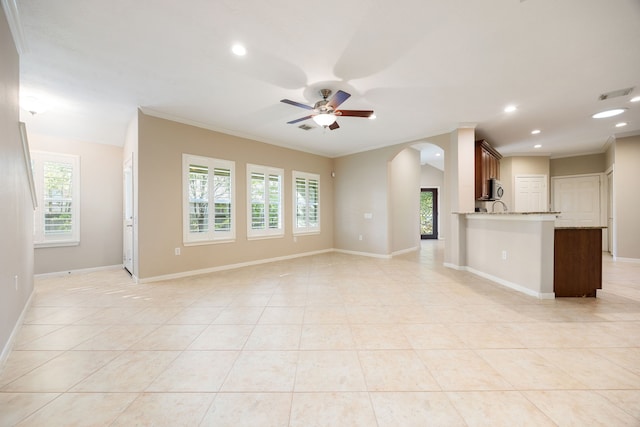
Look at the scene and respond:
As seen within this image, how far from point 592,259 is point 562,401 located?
2777mm

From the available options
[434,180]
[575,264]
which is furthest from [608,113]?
[434,180]

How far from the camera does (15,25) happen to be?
85.3 inches

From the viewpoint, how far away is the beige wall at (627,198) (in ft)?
17.7

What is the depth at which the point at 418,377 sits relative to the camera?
171cm

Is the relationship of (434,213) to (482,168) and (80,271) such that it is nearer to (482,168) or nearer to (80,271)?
(482,168)

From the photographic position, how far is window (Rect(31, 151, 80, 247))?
454 cm

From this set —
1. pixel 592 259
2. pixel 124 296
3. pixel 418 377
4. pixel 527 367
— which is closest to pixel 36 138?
pixel 124 296

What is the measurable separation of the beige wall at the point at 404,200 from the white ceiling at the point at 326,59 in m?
2.14

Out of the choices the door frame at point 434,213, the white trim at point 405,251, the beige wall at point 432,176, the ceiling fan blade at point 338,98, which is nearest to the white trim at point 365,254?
the white trim at point 405,251

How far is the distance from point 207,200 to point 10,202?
2591mm

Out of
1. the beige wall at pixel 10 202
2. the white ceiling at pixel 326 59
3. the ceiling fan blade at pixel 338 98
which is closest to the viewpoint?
the beige wall at pixel 10 202

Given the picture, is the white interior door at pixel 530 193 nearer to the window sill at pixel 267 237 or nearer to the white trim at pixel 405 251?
the white trim at pixel 405 251

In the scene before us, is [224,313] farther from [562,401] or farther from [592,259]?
[592,259]

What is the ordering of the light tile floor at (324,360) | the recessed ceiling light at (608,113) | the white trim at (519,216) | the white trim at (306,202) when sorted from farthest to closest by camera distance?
the white trim at (306,202) < the recessed ceiling light at (608,113) < the white trim at (519,216) < the light tile floor at (324,360)
